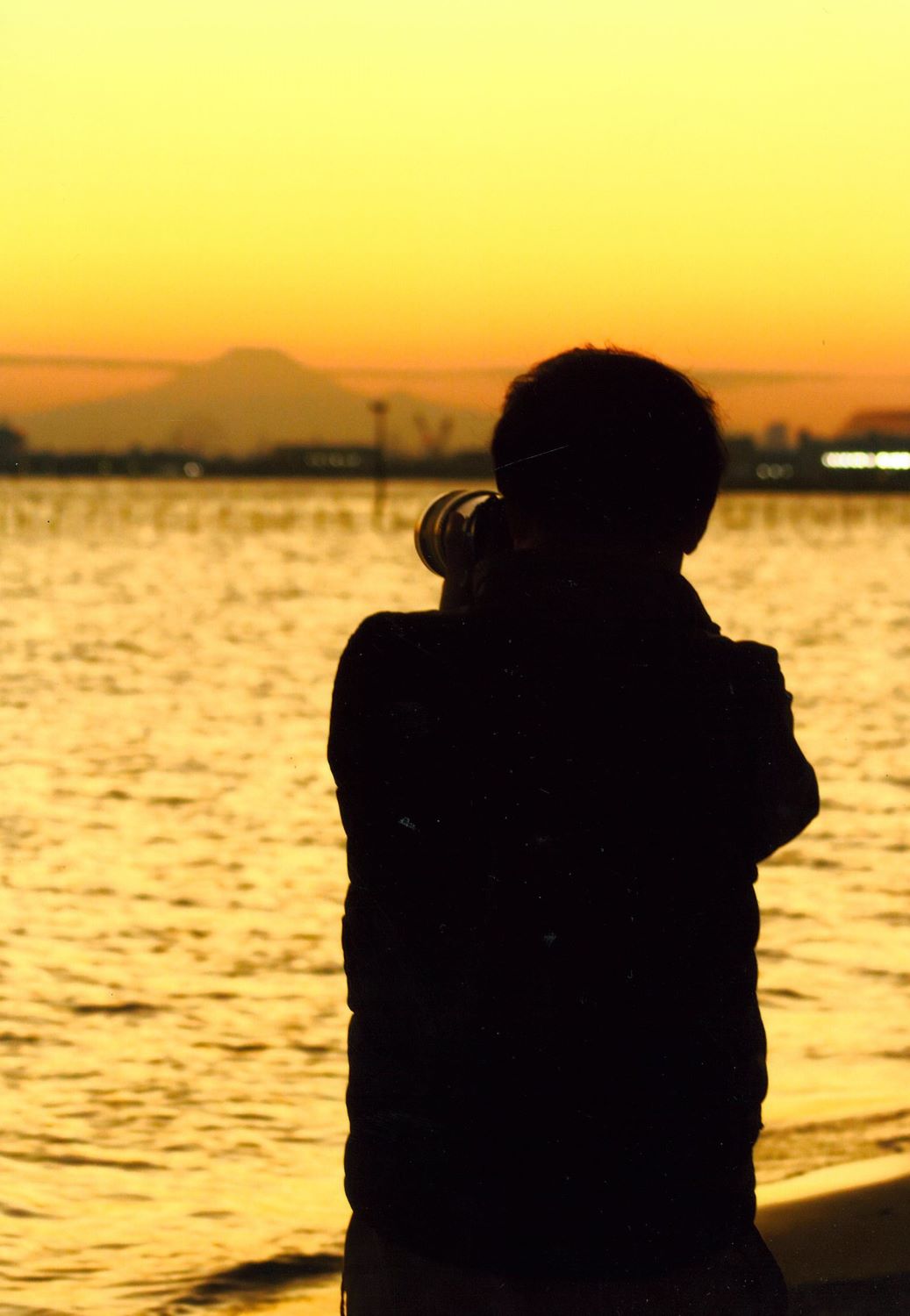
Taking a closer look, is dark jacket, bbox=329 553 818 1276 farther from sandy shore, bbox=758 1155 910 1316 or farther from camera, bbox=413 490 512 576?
sandy shore, bbox=758 1155 910 1316

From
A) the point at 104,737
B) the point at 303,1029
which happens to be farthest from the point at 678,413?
the point at 104,737

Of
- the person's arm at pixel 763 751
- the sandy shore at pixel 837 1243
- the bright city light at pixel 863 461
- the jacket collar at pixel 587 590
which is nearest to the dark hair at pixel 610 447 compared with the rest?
the jacket collar at pixel 587 590

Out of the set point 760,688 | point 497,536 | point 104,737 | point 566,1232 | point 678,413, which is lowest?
point 104,737

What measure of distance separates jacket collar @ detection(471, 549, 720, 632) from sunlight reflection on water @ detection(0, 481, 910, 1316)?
0.83 metres

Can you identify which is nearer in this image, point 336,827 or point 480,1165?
point 480,1165

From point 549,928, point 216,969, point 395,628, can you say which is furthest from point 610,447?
point 216,969

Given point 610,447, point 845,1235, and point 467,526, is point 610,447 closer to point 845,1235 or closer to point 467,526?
point 467,526

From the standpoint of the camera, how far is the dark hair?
63.7 inches

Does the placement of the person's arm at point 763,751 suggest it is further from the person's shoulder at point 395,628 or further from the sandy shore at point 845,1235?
the sandy shore at point 845,1235

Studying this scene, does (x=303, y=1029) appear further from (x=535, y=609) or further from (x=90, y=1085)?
(x=535, y=609)

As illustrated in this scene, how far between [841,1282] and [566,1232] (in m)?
2.77

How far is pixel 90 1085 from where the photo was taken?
7.16 metres

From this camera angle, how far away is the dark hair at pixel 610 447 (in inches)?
63.7

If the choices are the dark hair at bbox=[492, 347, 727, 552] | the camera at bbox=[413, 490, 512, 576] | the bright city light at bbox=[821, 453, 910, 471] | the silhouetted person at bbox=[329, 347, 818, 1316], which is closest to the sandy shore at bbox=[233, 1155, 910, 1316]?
the silhouetted person at bbox=[329, 347, 818, 1316]
